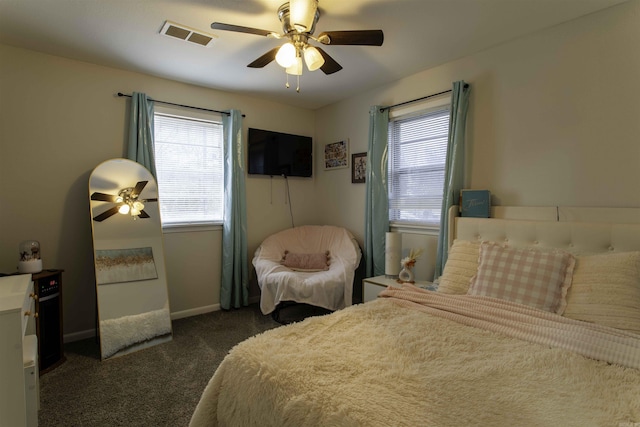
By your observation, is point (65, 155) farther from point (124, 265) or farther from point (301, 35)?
point (301, 35)

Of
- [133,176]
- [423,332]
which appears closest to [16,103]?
[133,176]

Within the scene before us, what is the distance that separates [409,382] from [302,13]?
6.22 feet

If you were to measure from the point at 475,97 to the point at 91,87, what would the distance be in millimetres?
3472

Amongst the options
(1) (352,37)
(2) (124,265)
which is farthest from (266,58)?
(2) (124,265)

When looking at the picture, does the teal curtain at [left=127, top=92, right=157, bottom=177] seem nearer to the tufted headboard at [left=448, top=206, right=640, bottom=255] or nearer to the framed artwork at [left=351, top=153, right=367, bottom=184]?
the framed artwork at [left=351, top=153, right=367, bottom=184]

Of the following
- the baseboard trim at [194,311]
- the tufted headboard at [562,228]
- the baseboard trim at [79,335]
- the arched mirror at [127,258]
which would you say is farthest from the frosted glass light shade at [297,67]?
the baseboard trim at [79,335]

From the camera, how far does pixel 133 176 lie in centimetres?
312

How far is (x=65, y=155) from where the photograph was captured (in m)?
2.97

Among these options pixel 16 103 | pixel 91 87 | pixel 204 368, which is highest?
pixel 91 87

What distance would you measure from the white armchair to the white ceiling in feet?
6.05

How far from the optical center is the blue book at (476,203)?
267 centimetres

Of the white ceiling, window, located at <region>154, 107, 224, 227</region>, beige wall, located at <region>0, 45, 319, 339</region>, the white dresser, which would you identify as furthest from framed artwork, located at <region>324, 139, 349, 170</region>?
the white dresser

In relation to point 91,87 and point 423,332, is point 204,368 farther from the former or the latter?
point 91,87

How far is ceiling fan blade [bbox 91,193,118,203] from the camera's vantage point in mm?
2901
